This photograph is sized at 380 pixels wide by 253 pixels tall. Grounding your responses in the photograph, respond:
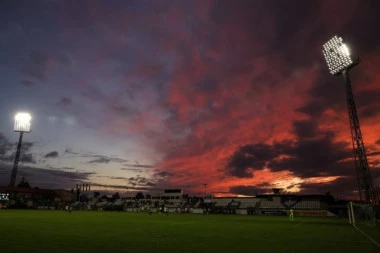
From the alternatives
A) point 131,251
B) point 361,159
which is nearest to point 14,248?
point 131,251

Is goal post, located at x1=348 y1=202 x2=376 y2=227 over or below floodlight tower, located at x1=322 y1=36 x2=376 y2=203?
below

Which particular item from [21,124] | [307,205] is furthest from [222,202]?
[21,124]

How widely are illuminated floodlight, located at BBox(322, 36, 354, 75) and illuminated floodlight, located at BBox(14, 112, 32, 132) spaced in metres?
74.5

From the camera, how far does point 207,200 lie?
117 metres

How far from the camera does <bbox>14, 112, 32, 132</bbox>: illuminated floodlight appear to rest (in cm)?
8056

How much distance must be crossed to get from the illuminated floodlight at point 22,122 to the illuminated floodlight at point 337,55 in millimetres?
74456

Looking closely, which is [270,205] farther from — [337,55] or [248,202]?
[337,55]

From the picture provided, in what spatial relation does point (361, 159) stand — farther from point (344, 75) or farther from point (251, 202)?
point (251, 202)

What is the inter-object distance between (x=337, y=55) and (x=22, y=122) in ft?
253

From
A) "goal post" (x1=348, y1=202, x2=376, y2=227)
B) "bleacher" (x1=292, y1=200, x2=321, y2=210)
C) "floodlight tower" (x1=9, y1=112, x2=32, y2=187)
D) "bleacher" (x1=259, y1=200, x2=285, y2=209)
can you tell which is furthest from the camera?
"bleacher" (x1=259, y1=200, x2=285, y2=209)

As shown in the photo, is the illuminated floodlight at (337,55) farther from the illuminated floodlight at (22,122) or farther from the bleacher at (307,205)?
the illuminated floodlight at (22,122)

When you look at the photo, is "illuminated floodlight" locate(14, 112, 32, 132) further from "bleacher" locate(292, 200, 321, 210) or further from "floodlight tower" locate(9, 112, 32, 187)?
"bleacher" locate(292, 200, 321, 210)

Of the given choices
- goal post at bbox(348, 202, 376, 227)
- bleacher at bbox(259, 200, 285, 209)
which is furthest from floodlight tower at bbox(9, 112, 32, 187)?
goal post at bbox(348, 202, 376, 227)

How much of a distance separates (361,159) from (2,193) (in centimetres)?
9765
